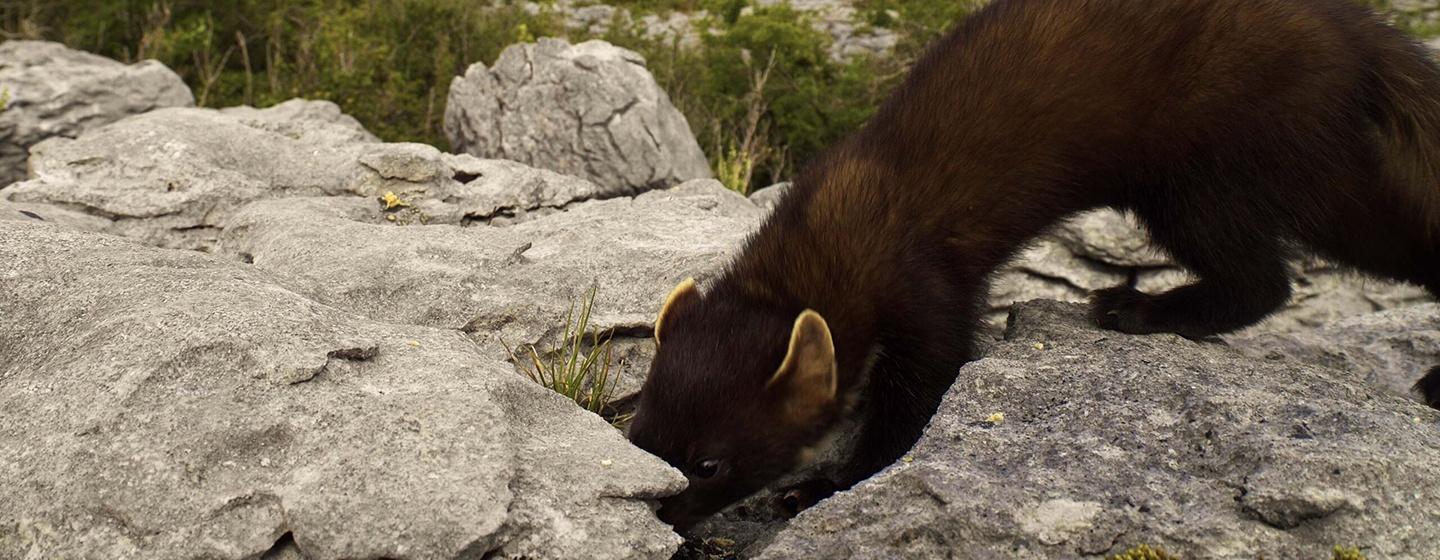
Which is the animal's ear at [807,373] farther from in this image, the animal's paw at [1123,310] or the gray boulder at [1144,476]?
the animal's paw at [1123,310]

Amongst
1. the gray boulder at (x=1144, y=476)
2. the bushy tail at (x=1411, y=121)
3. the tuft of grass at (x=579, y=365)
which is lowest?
the tuft of grass at (x=579, y=365)

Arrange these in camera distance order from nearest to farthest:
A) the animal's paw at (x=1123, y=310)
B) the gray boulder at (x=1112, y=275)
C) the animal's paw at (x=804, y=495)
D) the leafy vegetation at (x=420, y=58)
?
the animal's paw at (x=804, y=495) < the animal's paw at (x=1123, y=310) < the gray boulder at (x=1112, y=275) < the leafy vegetation at (x=420, y=58)

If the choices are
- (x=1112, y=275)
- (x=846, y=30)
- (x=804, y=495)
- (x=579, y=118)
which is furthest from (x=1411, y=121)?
(x=846, y=30)

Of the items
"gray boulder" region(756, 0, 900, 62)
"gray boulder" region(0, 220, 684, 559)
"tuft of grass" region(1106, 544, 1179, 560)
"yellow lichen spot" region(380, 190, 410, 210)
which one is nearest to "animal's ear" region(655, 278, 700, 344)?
"gray boulder" region(0, 220, 684, 559)

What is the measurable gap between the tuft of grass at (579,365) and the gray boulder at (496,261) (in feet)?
0.24

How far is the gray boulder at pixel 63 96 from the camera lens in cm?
859

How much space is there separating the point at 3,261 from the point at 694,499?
9.21 ft

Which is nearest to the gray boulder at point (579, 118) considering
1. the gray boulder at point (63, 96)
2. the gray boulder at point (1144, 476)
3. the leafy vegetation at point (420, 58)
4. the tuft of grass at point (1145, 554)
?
the leafy vegetation at point (420, 58)

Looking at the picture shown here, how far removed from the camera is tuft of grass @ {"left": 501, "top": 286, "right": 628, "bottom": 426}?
5.14 meters

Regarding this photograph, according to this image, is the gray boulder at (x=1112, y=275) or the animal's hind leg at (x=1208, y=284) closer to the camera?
the animal's hind leg at (x=1208, y=284)

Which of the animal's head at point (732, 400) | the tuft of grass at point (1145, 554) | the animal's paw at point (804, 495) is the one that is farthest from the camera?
the animal's paw at point (804, 495)

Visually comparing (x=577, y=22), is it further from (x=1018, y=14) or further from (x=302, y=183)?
(x=1018, y=14)

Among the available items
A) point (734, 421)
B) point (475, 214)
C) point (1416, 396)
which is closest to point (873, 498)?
point (734, 421)

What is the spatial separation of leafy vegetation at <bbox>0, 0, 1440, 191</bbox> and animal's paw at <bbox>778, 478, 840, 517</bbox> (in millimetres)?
5189
